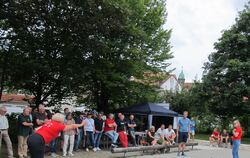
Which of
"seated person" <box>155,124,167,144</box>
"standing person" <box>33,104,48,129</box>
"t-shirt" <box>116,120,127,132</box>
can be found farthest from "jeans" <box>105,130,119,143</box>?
"standing person" <box>33,104,48,129</box>

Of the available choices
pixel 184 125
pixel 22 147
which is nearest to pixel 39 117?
pixel 22 147

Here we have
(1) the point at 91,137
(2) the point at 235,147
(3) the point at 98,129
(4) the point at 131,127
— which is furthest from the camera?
(4) the point at 131,127

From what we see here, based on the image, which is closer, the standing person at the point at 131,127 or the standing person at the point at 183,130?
the standing person at the point at 183,130

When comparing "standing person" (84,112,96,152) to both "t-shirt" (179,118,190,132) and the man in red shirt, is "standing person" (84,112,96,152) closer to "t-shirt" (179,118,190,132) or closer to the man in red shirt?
the man in red shirt

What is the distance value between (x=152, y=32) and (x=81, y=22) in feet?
29.0

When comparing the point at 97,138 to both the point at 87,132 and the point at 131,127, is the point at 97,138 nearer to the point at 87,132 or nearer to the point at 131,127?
the point at 87,132

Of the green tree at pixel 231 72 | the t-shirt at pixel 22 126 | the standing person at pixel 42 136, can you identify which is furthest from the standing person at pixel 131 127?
the green tree at pixel 231 72

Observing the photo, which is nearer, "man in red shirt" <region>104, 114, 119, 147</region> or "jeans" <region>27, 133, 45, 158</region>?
"jeans" <region>27, 133, 45, 158</region>

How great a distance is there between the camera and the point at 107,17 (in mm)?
16844

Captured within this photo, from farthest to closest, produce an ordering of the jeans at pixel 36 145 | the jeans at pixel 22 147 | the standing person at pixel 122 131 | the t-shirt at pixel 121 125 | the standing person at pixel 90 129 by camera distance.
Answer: the t-shirt at pixel 121 125 → the standing person at pixel 122 131 → the standing person at pixel 90 129 → the jeans at pixel 22 147 → the jeans at pixel 36 145

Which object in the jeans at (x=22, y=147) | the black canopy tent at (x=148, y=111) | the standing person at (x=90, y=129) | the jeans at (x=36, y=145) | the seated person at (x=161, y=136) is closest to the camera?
the jeans at (x=36, y=145)

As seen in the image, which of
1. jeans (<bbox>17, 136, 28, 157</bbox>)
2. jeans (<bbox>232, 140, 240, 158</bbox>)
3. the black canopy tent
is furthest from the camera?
the black canopy tent

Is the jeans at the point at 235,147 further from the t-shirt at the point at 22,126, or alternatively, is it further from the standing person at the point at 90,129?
the t-shirt at the point at 22,126

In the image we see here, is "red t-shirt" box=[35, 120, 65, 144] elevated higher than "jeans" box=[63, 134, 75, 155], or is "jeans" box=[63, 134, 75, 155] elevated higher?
"red t-shirt" box=[35, 120, 65, 144]
